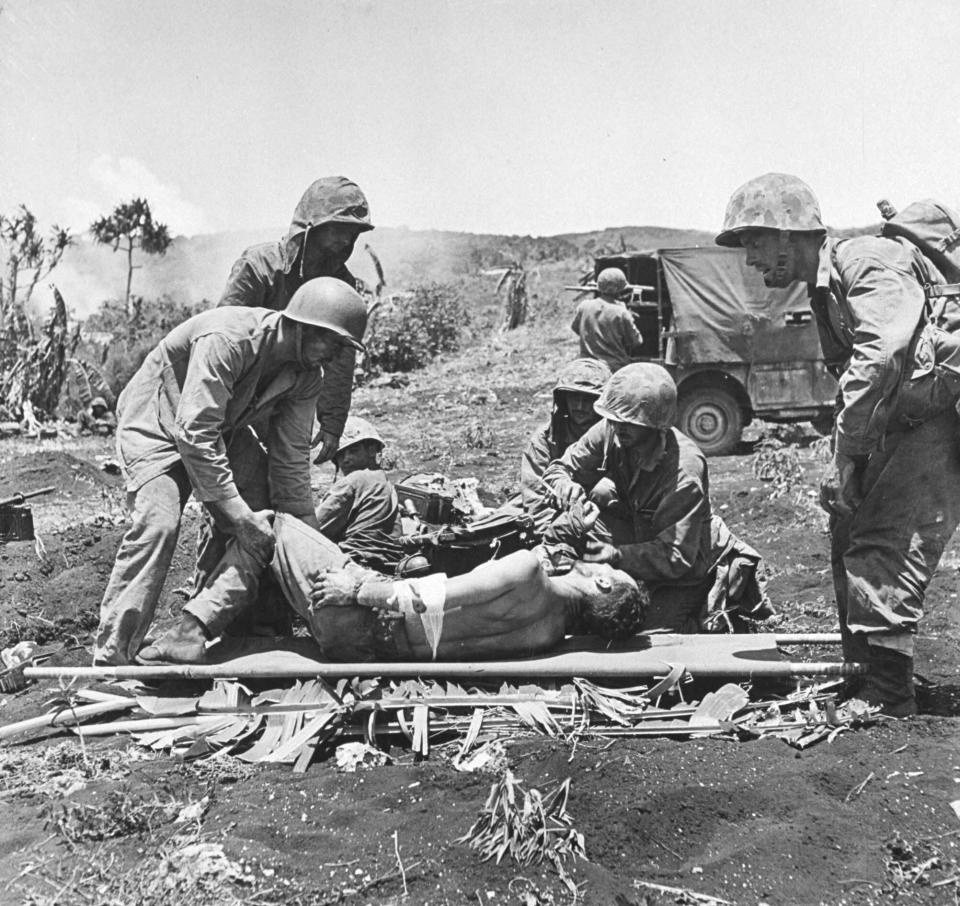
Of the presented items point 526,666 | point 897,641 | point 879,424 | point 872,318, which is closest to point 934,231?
point 872,318

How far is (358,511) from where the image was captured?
6207 millimetres

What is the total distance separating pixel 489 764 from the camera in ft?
12.0

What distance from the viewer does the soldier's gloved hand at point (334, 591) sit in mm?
4324

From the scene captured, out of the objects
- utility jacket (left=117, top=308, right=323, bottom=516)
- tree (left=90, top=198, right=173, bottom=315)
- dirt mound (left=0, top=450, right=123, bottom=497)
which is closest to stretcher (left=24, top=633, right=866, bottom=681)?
utility jacket (left=117, top=308, right=323, bottom=516)

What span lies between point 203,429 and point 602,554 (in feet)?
6.55

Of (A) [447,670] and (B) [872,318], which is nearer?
(B) [872,318]

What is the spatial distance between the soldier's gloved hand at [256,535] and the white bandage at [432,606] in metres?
0.76

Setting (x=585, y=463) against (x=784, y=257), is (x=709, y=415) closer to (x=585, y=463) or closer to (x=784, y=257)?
(x=585, y=463)

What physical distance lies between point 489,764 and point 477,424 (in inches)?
408

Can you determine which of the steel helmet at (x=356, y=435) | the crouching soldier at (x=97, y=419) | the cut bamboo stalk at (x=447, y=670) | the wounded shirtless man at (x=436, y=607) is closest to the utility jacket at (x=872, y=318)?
the cut bamboo stalk at (x=447, y=670)

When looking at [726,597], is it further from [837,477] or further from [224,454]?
[224,454]

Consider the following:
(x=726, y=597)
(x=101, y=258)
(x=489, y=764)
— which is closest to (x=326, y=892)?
(x=489, y=764)

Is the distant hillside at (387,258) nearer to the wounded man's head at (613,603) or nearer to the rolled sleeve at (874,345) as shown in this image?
the wounded man's head at (613,603)

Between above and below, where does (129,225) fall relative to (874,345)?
above
